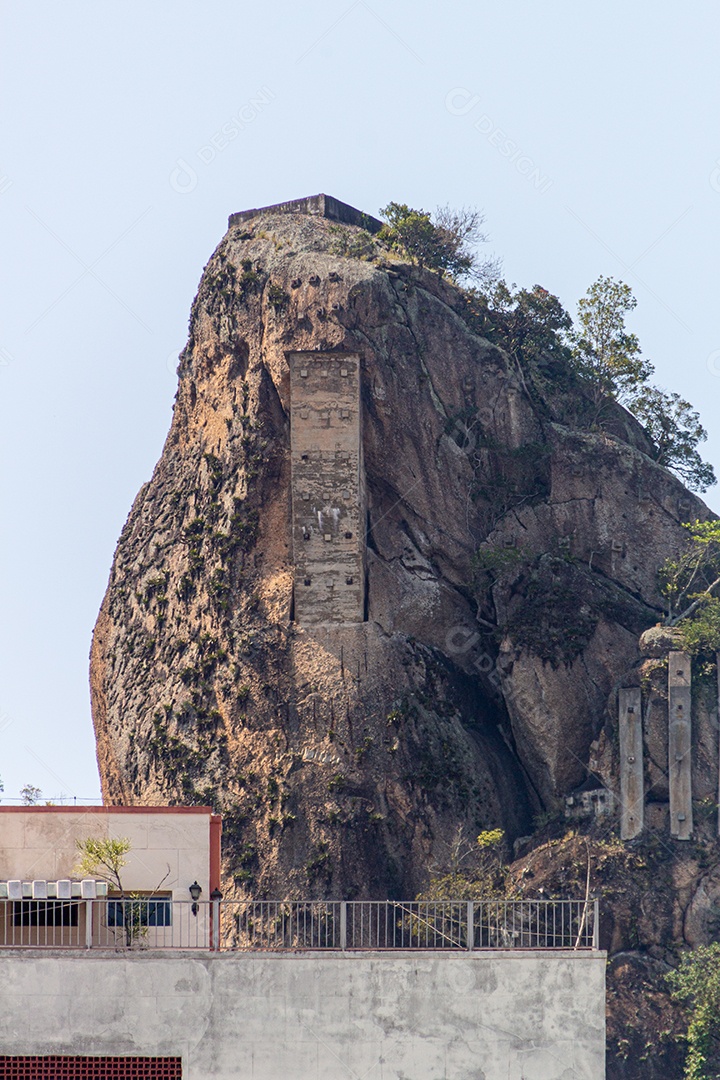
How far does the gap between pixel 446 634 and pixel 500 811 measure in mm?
6985

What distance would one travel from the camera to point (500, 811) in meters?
75.1

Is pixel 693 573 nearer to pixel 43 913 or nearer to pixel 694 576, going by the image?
pixel 694 576

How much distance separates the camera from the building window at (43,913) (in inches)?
1781

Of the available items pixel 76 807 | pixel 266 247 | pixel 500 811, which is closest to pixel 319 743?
pixel 500 811

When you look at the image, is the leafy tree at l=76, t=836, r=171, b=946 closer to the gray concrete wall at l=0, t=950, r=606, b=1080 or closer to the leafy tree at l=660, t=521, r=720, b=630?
the gray concrete wall at l=0, t=950, r=606, b=1080

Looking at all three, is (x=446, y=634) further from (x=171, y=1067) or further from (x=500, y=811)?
(x=171, y=1067)

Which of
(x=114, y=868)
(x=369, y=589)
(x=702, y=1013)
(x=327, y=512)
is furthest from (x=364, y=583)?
(x=114, y=868)

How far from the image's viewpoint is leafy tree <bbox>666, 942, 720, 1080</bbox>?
6650 centimetres

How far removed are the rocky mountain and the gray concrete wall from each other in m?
33.6

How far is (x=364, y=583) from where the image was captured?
251 ft

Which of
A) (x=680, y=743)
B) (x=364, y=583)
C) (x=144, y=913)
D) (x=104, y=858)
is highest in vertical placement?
(x=364, y=583)

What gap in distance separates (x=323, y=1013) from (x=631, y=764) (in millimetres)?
36063

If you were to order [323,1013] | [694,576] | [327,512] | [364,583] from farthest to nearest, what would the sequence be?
[694,576] < [364,583] < [327,512] < [323,1013]

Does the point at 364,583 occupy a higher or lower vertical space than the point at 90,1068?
higher
